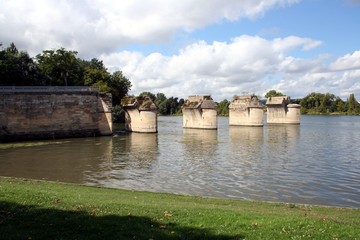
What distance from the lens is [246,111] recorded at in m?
74.6

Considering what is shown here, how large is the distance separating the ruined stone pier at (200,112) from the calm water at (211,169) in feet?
86.6

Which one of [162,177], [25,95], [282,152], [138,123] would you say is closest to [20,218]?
[162,177]

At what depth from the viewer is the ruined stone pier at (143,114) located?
54406mm

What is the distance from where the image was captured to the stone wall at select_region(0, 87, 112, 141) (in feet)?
142

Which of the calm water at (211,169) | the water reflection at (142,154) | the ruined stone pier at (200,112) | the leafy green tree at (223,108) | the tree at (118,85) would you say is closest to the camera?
the calm water at (211,169)

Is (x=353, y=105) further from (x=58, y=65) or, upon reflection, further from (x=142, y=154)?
(x=142, y=154)

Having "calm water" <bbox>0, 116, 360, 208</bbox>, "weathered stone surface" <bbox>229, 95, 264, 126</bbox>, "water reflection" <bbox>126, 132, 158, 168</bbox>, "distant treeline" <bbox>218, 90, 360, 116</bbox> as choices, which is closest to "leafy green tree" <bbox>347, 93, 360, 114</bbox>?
"distant treeline" <bbox>218, 90, 360, 116</bbox>

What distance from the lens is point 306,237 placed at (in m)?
7.71

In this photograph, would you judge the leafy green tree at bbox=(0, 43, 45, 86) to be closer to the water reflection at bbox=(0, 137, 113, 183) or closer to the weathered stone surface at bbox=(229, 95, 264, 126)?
the water reflection at bbox=(0, 137, 113, 183)

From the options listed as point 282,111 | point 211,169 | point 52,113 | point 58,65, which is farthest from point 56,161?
point 282,111

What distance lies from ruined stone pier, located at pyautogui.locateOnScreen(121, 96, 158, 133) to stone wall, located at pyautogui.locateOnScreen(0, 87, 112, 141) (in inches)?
212

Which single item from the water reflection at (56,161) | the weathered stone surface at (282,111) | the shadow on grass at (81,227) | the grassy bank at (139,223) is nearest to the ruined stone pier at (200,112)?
the weathered stone surface at (282,111)

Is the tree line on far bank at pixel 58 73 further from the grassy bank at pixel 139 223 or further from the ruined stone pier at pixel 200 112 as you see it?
the grassy bank at pixel 139 223

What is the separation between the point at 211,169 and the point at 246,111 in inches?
2041
